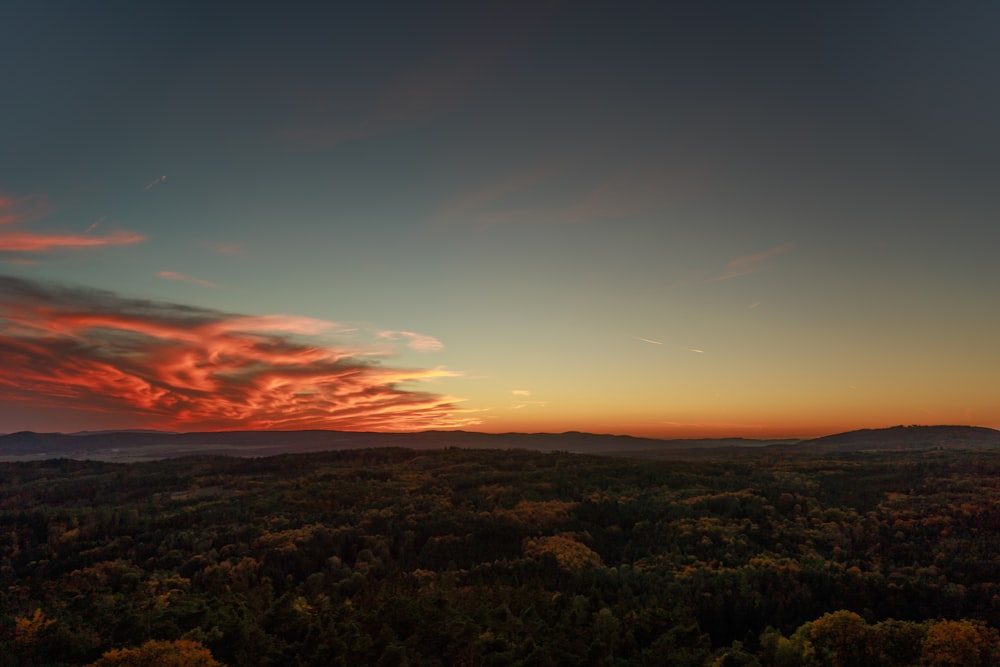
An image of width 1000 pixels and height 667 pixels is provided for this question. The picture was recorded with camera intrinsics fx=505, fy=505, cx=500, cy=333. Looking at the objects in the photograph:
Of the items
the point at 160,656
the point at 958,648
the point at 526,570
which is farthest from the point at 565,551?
the point at 160,656

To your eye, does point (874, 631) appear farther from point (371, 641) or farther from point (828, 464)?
point (828, 464)

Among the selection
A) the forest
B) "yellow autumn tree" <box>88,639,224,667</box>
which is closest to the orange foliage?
Result: the forest

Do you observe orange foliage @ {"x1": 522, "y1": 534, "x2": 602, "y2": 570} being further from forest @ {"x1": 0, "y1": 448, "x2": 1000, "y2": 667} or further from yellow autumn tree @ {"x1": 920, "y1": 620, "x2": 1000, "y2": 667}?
yellow autumn tree @ {"x1": 920, "y1": 620, "x2": 1000, "y2": 667}

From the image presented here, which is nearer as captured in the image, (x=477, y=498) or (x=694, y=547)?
(x=694, y=547)

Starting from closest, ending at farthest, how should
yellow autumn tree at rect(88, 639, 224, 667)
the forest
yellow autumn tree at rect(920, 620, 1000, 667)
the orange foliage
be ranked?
yellow autumn tree at rect(88, 639, 224, 667)
yellow autumn tree at rect(920, 620, 1000, 667)
the forest
the orange foliage

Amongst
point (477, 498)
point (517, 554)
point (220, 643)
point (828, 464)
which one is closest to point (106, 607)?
point (220, 643)

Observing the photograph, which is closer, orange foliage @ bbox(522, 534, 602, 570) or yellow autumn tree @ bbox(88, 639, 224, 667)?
yellow autumn tree @ bbox(88, 639, 224, 667)

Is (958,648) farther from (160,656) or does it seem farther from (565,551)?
(160,656)

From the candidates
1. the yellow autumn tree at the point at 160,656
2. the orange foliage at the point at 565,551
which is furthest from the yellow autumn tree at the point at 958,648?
the yellow autumn tree at the point at 160,656
